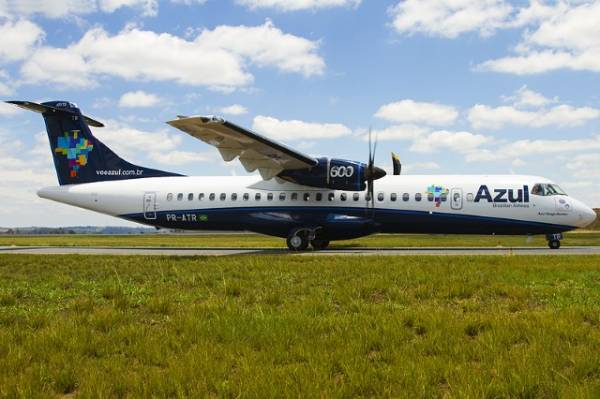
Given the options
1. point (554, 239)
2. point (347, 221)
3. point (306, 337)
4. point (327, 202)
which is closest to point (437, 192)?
point (347, 221)

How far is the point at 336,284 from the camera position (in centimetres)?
966

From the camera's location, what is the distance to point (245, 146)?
21625 mm

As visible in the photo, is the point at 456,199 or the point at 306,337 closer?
the point at 306,337

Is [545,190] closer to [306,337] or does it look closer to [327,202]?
[327,202]

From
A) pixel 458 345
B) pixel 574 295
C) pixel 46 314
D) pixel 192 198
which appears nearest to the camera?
pixel 458 345

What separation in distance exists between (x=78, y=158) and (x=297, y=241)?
12764 mm

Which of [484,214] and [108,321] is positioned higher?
[484,214]

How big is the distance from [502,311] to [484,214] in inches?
610

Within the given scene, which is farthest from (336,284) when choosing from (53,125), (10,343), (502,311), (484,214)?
(53,125)

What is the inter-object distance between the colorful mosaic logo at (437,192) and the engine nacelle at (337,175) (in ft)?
9.85

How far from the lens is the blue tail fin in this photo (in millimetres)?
26391

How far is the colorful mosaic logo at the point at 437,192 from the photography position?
21.9 m

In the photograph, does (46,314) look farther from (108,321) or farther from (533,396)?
(533,396)

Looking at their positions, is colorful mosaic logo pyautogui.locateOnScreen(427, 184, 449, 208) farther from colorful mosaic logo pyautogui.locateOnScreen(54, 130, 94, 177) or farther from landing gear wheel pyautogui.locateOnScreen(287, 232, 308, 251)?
colorful mosaic logo pyautogui.locateOnScreen(54, 130, 94, 177)
